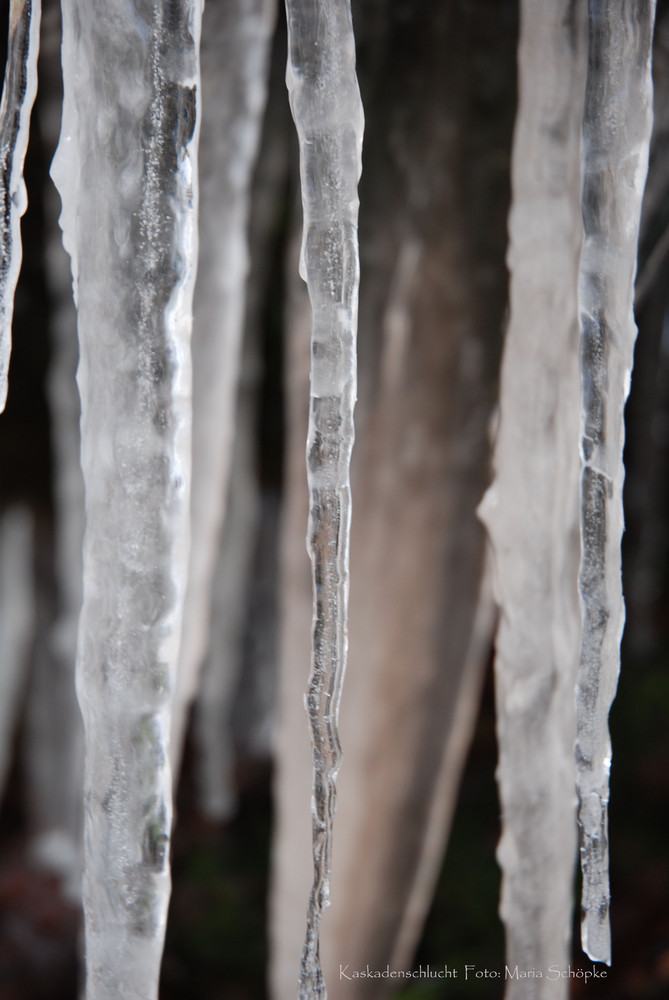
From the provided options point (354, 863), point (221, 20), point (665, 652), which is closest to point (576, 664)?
point (354, 863)

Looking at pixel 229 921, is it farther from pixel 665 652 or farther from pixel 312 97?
pixel 312 97

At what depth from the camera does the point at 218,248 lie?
2.73 ft

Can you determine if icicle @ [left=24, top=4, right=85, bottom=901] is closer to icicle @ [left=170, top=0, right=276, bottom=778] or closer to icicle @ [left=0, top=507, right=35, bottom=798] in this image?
icicle @ [left=0, top=507, right=35, bottom=798]

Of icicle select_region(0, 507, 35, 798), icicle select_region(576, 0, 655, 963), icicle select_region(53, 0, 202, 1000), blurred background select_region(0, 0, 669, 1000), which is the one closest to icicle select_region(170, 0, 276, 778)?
blurred background select_region(0, 0, 669, 1000)

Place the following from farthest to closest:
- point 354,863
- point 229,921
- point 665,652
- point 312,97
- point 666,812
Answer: point 665,652
point 666,812
point 229,921
point 354,863
point 312,97

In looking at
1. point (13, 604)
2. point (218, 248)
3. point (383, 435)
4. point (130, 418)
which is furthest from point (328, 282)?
point (13, 604)

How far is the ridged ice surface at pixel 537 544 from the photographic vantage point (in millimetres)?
717

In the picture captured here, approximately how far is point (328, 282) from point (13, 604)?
1.79 m

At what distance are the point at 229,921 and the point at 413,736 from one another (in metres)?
1.14

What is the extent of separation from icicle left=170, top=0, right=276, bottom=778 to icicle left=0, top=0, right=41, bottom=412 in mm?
246

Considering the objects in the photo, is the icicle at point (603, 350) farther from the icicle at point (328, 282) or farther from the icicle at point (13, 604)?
the icicle at point (13, 604)

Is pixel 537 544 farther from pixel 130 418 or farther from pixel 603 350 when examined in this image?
pixel 130 418

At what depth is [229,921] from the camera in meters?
1.91

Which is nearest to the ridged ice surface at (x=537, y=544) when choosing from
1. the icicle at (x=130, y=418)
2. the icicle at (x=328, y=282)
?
the icicle at (x=328, y=282)
